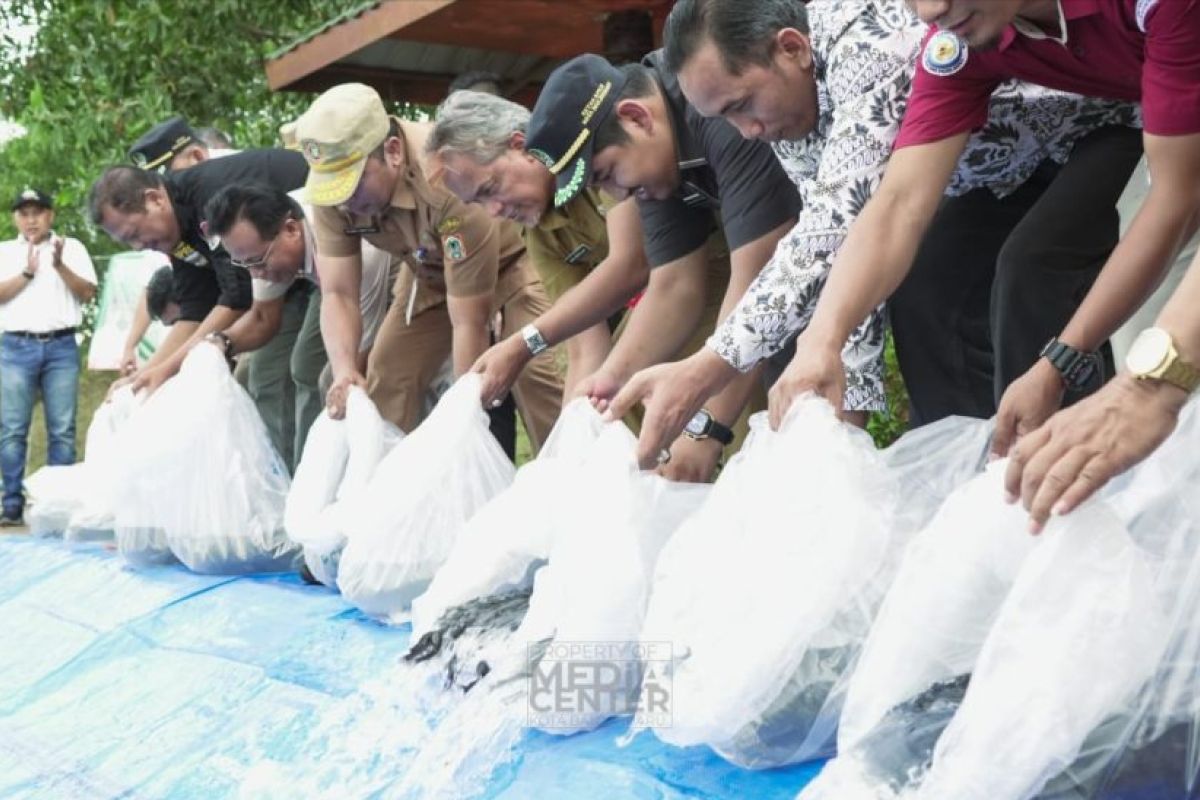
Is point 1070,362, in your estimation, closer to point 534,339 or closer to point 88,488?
point 534,339

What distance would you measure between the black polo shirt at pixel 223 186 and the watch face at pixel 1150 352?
3.64m

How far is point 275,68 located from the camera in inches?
247

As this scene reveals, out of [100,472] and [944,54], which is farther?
[100,472]

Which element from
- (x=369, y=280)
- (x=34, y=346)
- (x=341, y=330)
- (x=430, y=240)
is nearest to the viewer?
(x=430, y=240)

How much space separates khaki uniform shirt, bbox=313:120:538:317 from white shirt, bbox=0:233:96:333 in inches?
137

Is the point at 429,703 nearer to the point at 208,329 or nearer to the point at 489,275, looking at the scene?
the point at 489,275

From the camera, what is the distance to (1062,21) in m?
1.64

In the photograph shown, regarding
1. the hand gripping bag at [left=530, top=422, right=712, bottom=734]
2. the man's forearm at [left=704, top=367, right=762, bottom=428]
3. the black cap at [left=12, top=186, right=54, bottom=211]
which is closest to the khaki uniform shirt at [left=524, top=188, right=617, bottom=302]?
the man's forearm at [left=704, top=367, right=762, bottom=428]

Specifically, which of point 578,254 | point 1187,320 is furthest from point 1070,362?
point 578,254

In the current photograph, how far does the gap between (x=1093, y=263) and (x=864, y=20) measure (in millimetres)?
510

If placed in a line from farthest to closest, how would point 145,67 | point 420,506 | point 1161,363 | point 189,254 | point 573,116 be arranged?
point 145,67
point 189,254
point 420,506
point 573,116
point 1161,363

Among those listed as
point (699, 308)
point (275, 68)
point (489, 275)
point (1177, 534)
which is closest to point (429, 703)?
point (699, 308)

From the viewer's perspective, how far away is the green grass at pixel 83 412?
10359 mm

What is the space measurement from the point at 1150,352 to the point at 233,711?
1.92m
